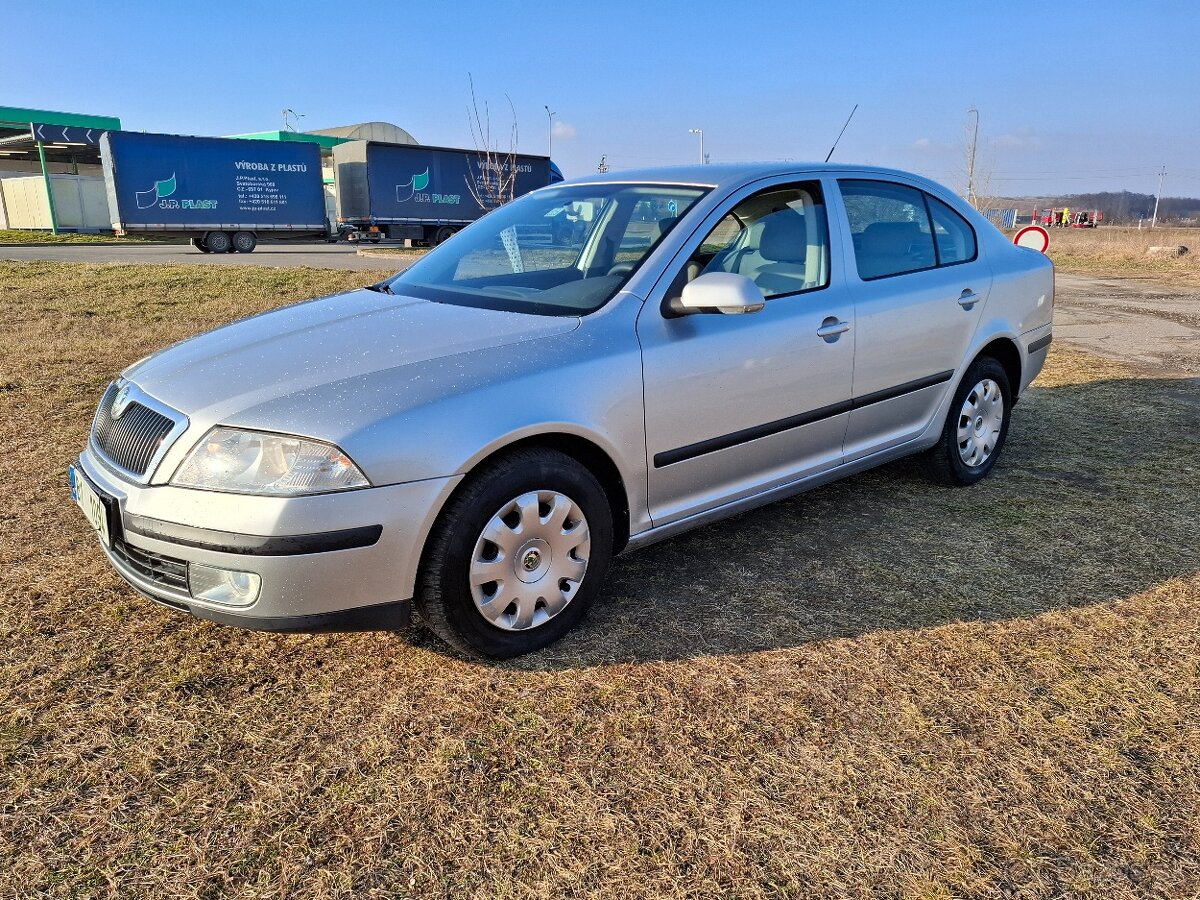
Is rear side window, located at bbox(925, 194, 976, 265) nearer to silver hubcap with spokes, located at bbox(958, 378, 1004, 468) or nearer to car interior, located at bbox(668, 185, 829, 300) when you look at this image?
silver hubcap with spokes, located at bbox(958, 378, 1004, 468)

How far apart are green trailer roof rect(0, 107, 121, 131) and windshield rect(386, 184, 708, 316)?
40202 mm

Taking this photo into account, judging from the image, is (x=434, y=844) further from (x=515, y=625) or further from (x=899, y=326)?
(x=899, y=326)

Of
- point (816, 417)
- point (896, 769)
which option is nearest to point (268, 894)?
point (896, 769)

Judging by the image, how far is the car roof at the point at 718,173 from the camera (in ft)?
12.1

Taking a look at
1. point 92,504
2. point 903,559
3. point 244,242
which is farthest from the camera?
point 244,242

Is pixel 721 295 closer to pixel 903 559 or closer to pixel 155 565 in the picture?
pixel 903 559

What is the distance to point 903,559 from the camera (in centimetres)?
382

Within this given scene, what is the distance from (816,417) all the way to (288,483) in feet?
7.28

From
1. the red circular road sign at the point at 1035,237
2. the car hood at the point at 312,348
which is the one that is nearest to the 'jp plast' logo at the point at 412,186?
the red circular road sign at the point at 1035,237

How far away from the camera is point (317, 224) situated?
29578mm

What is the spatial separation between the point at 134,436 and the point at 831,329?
267 cm

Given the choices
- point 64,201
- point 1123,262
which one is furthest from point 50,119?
point 1123,262

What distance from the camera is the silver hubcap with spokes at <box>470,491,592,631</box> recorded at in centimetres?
280

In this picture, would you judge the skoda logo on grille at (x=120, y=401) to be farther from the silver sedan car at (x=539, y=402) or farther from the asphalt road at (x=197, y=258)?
the asphalt road at (x=197, y=258)
